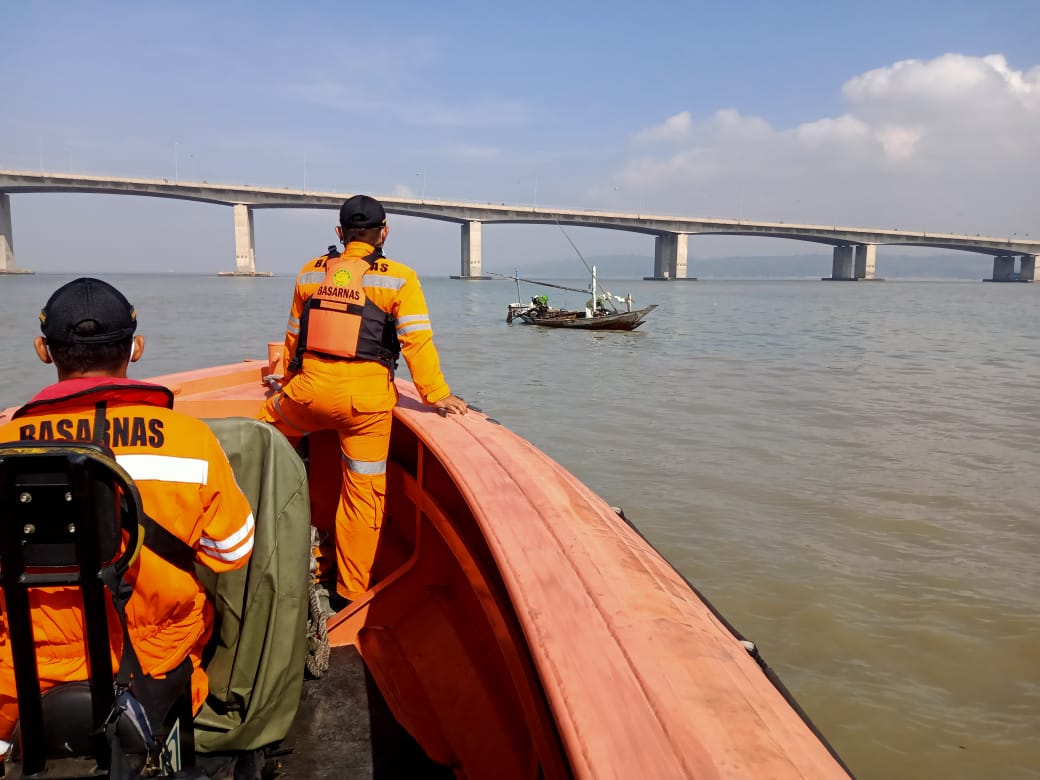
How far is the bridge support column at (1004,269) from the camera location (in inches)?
3504

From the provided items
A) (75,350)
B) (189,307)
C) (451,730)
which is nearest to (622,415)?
(451,730)

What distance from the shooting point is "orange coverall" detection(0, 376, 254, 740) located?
117cm

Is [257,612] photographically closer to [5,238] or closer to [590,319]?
[590,319]

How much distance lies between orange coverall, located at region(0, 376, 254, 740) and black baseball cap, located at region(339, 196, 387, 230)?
1639mm

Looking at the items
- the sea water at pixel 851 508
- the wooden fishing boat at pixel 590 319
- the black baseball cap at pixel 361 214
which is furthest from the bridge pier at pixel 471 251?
the black baseball cap at pixel 361 214

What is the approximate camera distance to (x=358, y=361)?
268cm

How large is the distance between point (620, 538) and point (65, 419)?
1.26m

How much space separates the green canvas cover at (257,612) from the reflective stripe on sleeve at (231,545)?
0.38 metres

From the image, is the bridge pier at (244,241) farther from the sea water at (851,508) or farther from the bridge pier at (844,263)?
the bridge pier at (844,263)

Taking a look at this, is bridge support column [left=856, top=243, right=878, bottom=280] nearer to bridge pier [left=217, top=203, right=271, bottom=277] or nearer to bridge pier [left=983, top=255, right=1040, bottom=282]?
bridge pier [left=983, top=255, right=1040, bottom=282]

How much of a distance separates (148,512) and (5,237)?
79211 mm

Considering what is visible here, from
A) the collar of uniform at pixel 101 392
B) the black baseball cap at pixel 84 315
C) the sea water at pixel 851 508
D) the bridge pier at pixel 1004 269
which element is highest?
the bridge pier at pixel 1004 269

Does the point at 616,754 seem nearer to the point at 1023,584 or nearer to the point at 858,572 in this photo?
the point at 858,572

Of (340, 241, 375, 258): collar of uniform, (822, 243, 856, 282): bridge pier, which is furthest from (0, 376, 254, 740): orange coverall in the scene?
(822, 243, 856, 282): bridge pier
